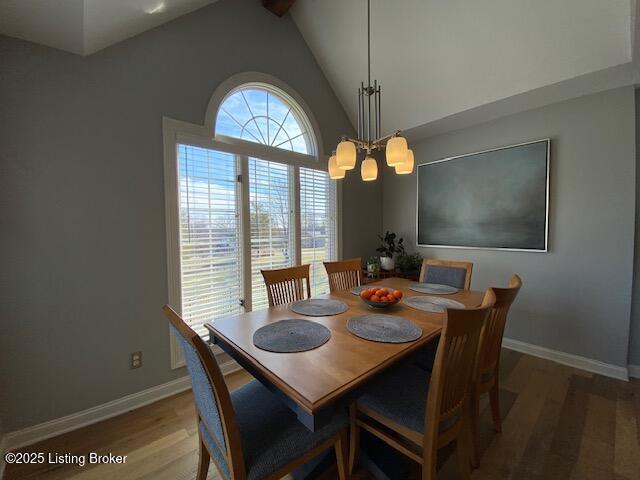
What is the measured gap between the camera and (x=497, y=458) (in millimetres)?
1444

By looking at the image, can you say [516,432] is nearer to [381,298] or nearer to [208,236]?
[381,298]

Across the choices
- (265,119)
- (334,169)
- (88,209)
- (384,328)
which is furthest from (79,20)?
(384,328)

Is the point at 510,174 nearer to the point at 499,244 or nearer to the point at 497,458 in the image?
the point at 499,244

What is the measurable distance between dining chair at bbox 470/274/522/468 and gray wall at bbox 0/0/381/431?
6.87 feet

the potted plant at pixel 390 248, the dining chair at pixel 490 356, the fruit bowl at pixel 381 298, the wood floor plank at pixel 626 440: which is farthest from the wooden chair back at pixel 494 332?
the potted plant at pixel 390 248

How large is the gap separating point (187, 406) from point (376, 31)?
11.9ft

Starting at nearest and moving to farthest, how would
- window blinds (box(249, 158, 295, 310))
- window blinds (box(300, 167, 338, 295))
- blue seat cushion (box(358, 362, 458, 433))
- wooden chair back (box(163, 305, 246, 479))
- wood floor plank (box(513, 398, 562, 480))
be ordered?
wooden chair back (box(163, 305, 246, 479)) → blue seat cushion (box(358, 362, 458, 433)) → wood floor plank (box(513, 398, 562, 480)) → window blinds (box(249, 158, 295, 310)) → window blinds (box(300, 167, 338, 295))

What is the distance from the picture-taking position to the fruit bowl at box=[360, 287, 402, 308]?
63.2 inches

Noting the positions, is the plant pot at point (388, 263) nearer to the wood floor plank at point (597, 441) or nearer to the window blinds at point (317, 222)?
the window blinds at point (317, 222)

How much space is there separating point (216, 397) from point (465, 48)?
3055 mm

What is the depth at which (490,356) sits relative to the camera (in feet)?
4.88

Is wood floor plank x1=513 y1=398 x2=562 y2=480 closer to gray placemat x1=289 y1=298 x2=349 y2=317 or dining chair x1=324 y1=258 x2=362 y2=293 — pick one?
gray placemat x1=289 y1=298 x2=349 y2=317

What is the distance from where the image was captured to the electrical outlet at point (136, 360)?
6.14 ft

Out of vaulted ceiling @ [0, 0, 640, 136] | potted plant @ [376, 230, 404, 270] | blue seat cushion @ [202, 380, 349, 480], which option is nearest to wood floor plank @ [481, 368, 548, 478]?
blue seat cushion @ [202, 380, 349, 480]
